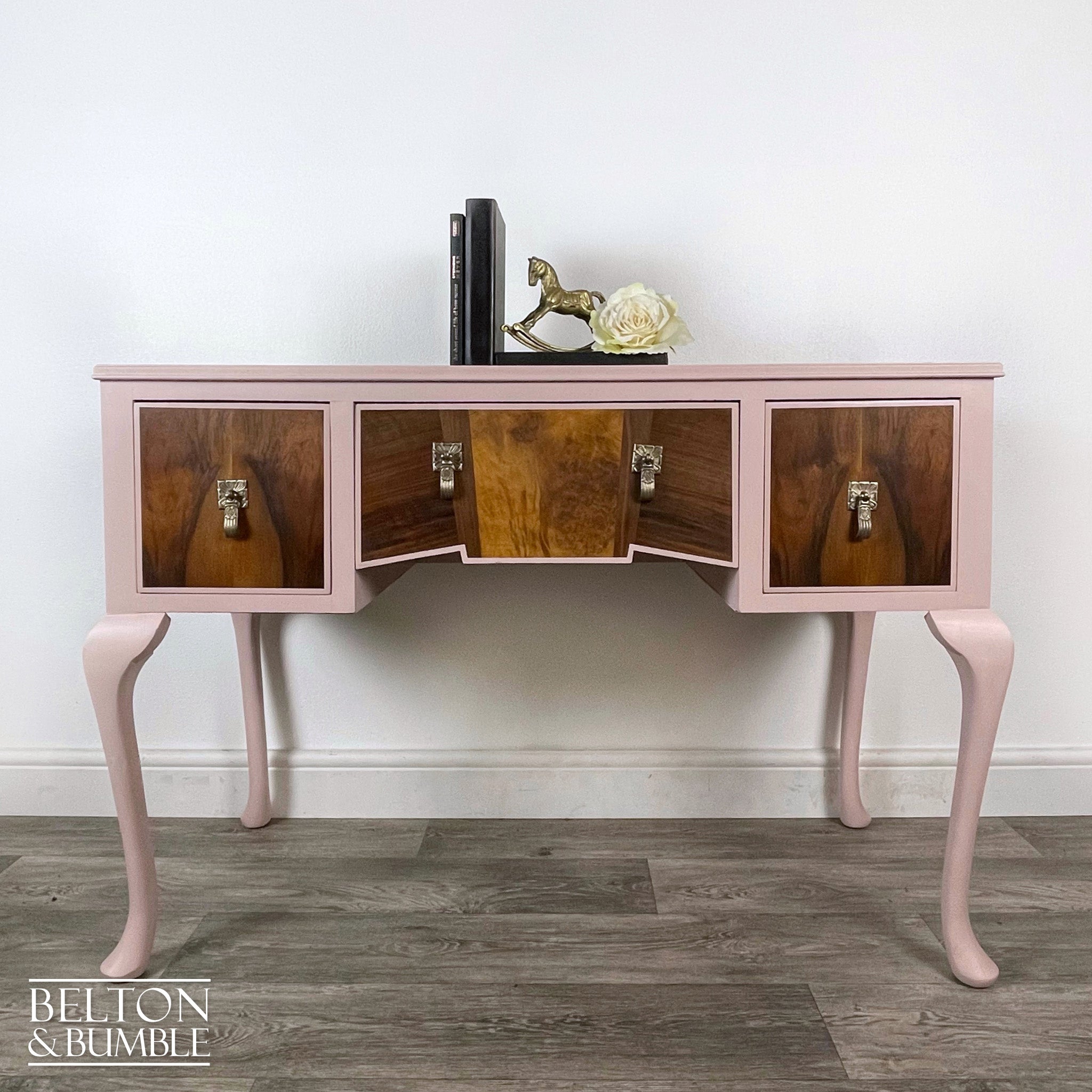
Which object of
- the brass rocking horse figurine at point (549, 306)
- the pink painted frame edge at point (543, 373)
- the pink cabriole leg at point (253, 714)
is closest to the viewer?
the pink painted frame edge at point (543, 373)

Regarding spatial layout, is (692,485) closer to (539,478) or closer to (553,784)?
(539,478)

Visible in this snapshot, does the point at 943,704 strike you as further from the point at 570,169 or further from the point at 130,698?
the point at 130,698

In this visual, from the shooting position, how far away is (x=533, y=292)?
1557 millimetres

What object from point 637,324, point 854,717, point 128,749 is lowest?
point 854,717

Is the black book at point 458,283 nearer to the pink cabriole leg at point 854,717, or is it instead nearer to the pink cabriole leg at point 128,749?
the pink cabriole leg at point 128,749

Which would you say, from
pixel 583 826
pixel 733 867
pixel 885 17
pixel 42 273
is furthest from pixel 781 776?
pixel 42 273

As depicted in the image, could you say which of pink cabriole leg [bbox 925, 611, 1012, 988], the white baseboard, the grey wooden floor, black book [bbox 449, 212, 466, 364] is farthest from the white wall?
pink cabriole leg [bbox 925, 611, 1012, 988]

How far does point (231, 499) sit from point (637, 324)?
22.8 inches

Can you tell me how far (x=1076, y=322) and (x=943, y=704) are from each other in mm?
737

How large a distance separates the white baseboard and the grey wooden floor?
37mm

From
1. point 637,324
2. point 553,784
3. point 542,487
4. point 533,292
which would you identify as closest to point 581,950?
point 553,784

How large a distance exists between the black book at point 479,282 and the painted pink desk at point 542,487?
0.19m

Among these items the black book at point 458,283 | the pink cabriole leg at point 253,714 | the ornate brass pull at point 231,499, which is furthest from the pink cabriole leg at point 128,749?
the black book at point 458,283

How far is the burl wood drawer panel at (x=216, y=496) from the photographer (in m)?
1.07
